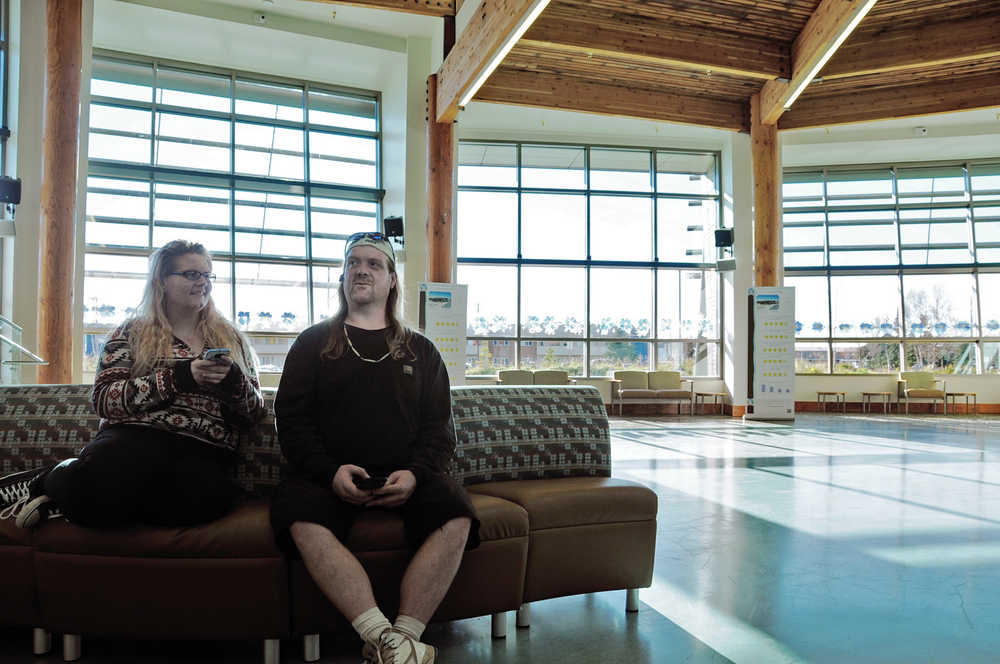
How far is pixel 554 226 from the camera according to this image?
499 inches

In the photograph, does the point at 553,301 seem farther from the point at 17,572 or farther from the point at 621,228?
the point at 17,572

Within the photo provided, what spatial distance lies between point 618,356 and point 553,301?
63.6 inches

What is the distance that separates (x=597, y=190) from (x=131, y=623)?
38.8ft

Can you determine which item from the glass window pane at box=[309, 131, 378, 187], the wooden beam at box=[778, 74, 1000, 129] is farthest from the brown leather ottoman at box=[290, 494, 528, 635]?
the wooden beam at box=[778, 74, 1000, 129]

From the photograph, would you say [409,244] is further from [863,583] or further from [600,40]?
[863,583]

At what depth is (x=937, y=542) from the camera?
10.5 feet

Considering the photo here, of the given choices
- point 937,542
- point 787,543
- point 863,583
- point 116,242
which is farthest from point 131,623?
point 116,242

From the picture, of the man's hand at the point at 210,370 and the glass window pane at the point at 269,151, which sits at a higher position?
the glass window pane at the point at 269,151

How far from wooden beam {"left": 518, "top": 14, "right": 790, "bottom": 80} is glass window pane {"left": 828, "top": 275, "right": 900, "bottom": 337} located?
562 centimetres

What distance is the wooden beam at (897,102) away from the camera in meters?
9.91

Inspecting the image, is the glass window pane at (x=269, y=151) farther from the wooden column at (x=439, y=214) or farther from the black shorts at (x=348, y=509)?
the black shorts at (x=348, y=509)

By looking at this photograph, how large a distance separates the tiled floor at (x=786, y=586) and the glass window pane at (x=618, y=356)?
7.21 m

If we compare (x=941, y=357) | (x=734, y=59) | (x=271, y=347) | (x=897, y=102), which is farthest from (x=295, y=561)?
(x=941, y=357)

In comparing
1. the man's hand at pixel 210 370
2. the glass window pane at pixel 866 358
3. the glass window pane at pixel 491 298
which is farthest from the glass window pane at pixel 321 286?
the glass window pane at pixel 866 358
